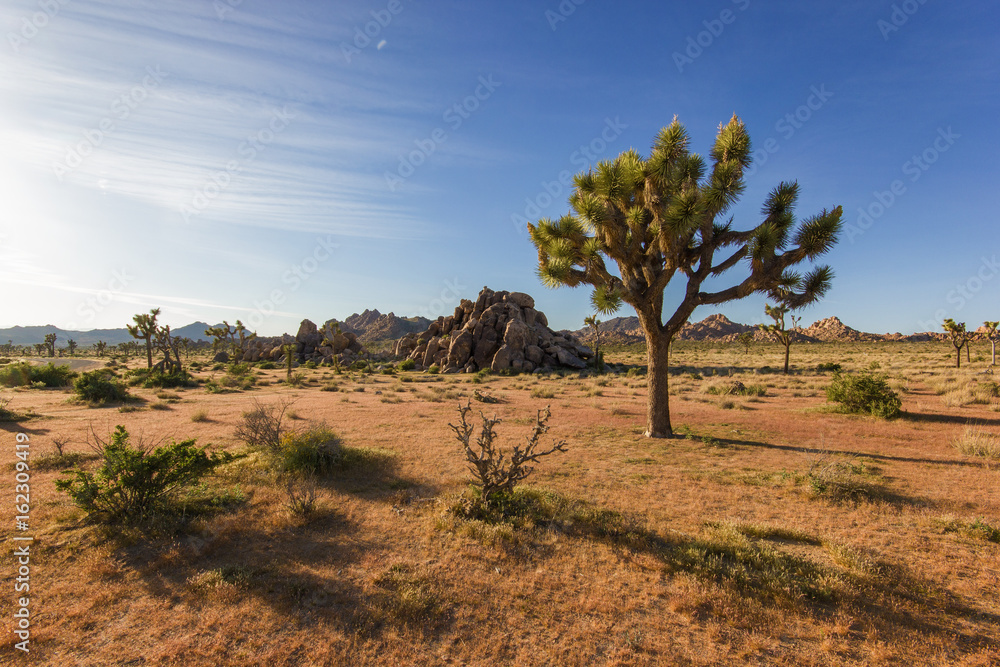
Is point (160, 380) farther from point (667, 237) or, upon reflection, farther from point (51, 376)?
point (667, 237)

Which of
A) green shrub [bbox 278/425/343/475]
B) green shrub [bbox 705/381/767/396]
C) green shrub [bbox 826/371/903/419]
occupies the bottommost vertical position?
green shrub [bbox 278/425/343/475]

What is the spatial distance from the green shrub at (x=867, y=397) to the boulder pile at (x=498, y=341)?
73.6 feet

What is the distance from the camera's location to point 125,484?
5387 mm

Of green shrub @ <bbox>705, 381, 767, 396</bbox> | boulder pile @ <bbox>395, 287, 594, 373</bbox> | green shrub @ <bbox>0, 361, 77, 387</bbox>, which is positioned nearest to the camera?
green shrub @ <bbox>705, 381, 767, 396</bbox>

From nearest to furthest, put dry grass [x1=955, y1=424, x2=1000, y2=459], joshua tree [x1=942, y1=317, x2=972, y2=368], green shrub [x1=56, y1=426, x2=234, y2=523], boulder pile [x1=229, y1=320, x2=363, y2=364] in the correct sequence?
1. green shrub [x1=56, y1=426, x2=234, y2=523]
2. dry grass [x1=955, y1=424, x2=1000, y2=459]
3. joshua tree [x1=942, y1=317, x2=972, y2=368]
4. boulder pile [x1=229, y1=320, x2=363, y2=364]

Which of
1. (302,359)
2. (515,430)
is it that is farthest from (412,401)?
(302,359)

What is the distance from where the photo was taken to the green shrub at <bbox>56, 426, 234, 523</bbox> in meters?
5.30

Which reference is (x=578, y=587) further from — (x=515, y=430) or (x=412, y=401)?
(x=412, y=401)

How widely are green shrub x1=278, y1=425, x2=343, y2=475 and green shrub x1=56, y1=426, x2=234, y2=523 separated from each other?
1.80 meters

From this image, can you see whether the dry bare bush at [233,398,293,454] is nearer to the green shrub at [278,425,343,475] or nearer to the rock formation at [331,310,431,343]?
the green shrub at [278,425,343,475]

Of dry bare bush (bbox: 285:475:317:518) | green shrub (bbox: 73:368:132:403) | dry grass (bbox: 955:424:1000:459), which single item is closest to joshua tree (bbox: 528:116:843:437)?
dry grass (bbox: 955:424:1000:459)

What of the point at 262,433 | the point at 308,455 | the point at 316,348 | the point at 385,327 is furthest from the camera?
the point at 385,327

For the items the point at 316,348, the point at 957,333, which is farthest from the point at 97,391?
the point at 957,333

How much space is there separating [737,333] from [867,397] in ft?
417
